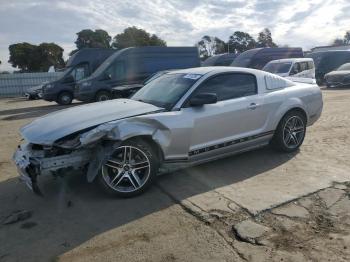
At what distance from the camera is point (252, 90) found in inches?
227

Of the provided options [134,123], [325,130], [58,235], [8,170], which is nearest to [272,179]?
[134,123]

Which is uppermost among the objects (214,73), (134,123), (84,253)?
(214,73)

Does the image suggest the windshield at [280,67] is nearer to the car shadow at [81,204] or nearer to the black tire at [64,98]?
the black tire at [64,98]

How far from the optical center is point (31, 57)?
5862 centimetres

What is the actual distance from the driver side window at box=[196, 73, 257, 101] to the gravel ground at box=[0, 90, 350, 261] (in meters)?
1.06

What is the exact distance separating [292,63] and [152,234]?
14.3 m

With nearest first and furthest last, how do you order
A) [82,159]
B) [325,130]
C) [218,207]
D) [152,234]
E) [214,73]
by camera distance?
[152,234] < [218,207] < [82,159] < [214,73] < [325,130]

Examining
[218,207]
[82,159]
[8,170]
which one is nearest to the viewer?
[218,207]

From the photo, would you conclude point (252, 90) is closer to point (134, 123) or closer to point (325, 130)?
point (134, 123)

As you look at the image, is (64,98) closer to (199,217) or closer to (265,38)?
(199,217)

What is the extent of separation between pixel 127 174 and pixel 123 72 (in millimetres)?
12482

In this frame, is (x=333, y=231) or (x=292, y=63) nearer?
(x=333, y=231)

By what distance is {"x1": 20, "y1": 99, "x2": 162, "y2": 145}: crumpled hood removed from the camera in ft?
14.5

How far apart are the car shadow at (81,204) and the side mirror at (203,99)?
3.33 ft
